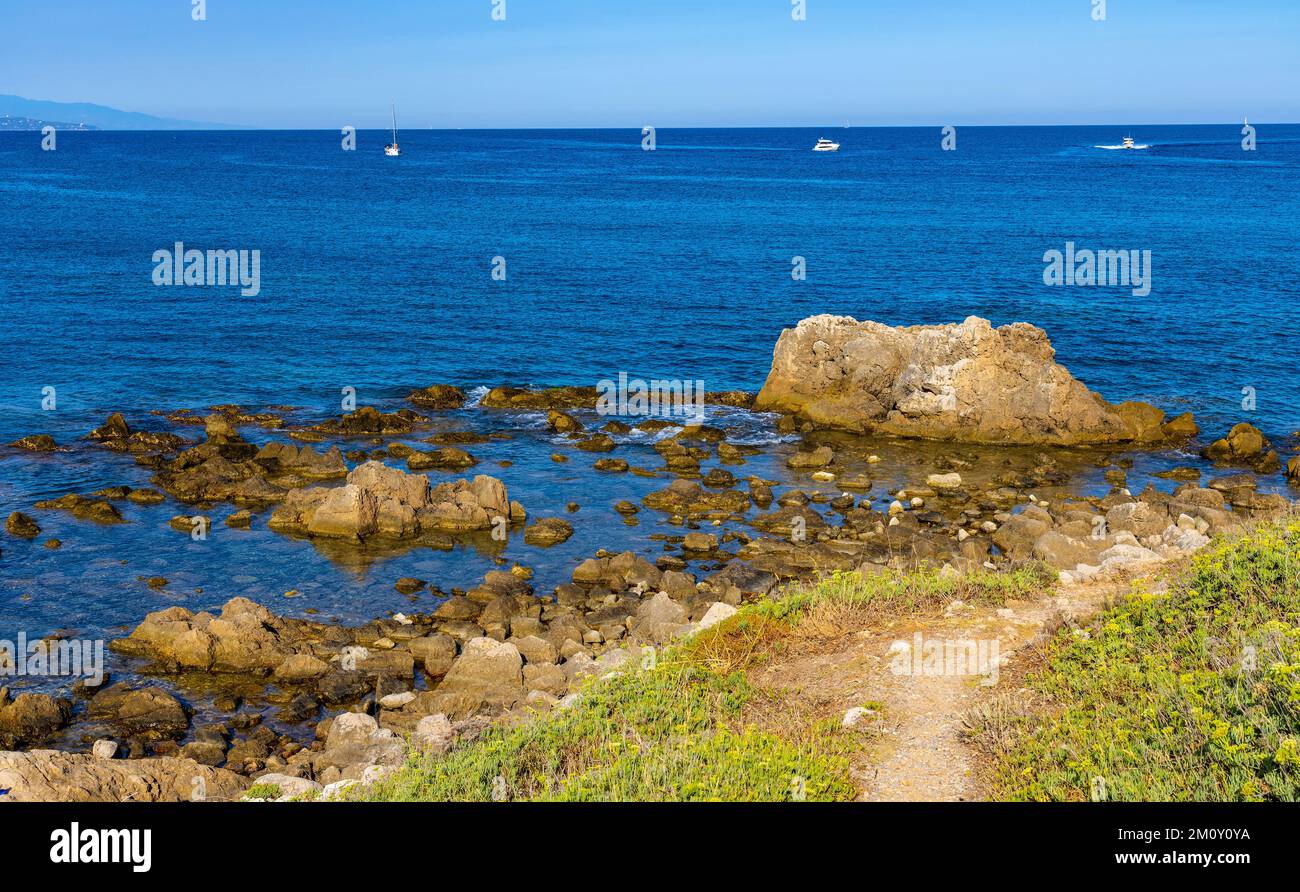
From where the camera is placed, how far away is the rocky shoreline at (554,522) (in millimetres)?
21250

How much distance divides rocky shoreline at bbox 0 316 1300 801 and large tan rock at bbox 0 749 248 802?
4 centimetres

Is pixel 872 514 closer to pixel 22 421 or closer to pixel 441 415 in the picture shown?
pixel 441 415

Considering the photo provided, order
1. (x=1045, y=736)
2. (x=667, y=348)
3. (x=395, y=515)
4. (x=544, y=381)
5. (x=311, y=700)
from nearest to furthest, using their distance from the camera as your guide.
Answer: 1. (x=1045, y=736)
2. (x=311, y=700)
3. (x=395, y=515)
4. (x=544, y=381)
5. (x=667, y=348)

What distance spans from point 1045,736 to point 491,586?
58.9 ft

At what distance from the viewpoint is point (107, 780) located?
16.3 metres

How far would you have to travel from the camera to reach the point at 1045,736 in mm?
13492

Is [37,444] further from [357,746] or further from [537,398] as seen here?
[357,746]

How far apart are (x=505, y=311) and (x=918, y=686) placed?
2034 inches

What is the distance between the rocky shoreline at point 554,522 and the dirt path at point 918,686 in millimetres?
3341

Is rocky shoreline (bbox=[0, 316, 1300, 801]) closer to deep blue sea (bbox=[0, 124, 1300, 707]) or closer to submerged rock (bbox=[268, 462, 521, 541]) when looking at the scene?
submerged rock (bbox=[268, 462, 521, 541])

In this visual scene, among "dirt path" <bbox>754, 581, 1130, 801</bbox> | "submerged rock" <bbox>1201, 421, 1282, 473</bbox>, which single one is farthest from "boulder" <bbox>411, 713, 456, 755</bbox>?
"submerged rock" <bbox>1201, 421, 1282, 473</bbox>

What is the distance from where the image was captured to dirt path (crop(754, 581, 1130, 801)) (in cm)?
1335
